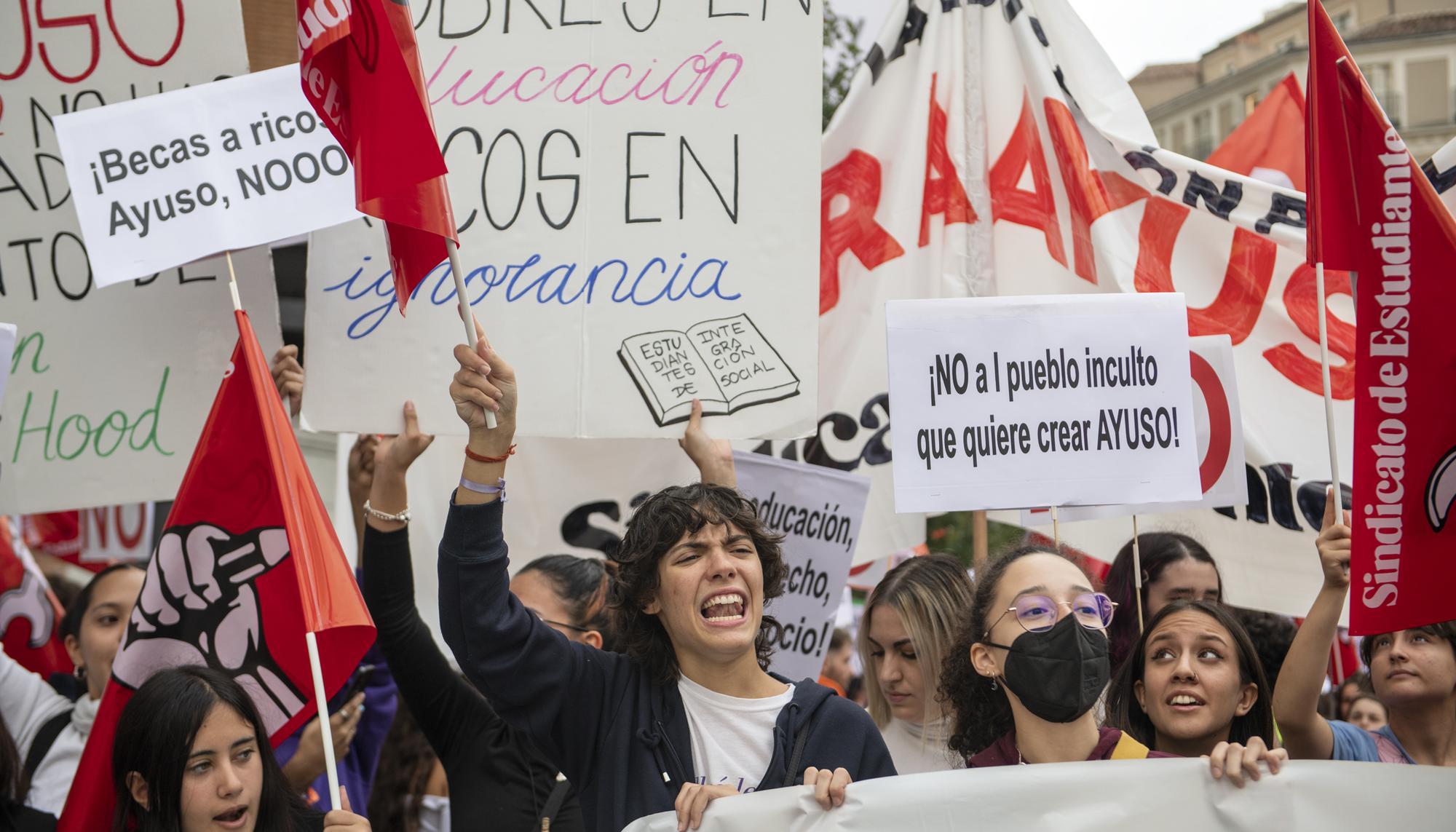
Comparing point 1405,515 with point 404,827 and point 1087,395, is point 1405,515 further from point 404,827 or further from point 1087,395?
point 404,827

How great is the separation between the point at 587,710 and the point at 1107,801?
102 cm

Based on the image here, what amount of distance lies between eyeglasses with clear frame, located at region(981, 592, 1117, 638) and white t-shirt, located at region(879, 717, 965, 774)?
0.80m

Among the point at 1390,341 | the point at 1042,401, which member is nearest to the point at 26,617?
the point at 1042,401

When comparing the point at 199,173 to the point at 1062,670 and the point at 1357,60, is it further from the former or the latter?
the point at 1357,60

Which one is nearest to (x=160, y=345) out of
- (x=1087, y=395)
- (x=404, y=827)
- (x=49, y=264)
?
(x=49, y=264)

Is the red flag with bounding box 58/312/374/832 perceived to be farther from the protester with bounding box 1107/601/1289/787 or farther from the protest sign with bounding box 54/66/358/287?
the protester with bounding box 1107/601/1289/787

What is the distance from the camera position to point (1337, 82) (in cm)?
352

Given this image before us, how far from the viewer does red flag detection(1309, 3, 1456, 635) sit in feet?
10.5

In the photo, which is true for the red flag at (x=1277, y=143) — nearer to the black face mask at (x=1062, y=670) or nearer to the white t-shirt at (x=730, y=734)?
the black face mask at (x=1062, y=670)

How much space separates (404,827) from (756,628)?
7.83 feet

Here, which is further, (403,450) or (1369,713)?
(1369,713)

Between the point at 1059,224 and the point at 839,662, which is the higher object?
the point at 1059,224

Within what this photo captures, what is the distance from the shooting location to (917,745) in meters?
4.02

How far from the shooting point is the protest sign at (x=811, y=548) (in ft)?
14.4
